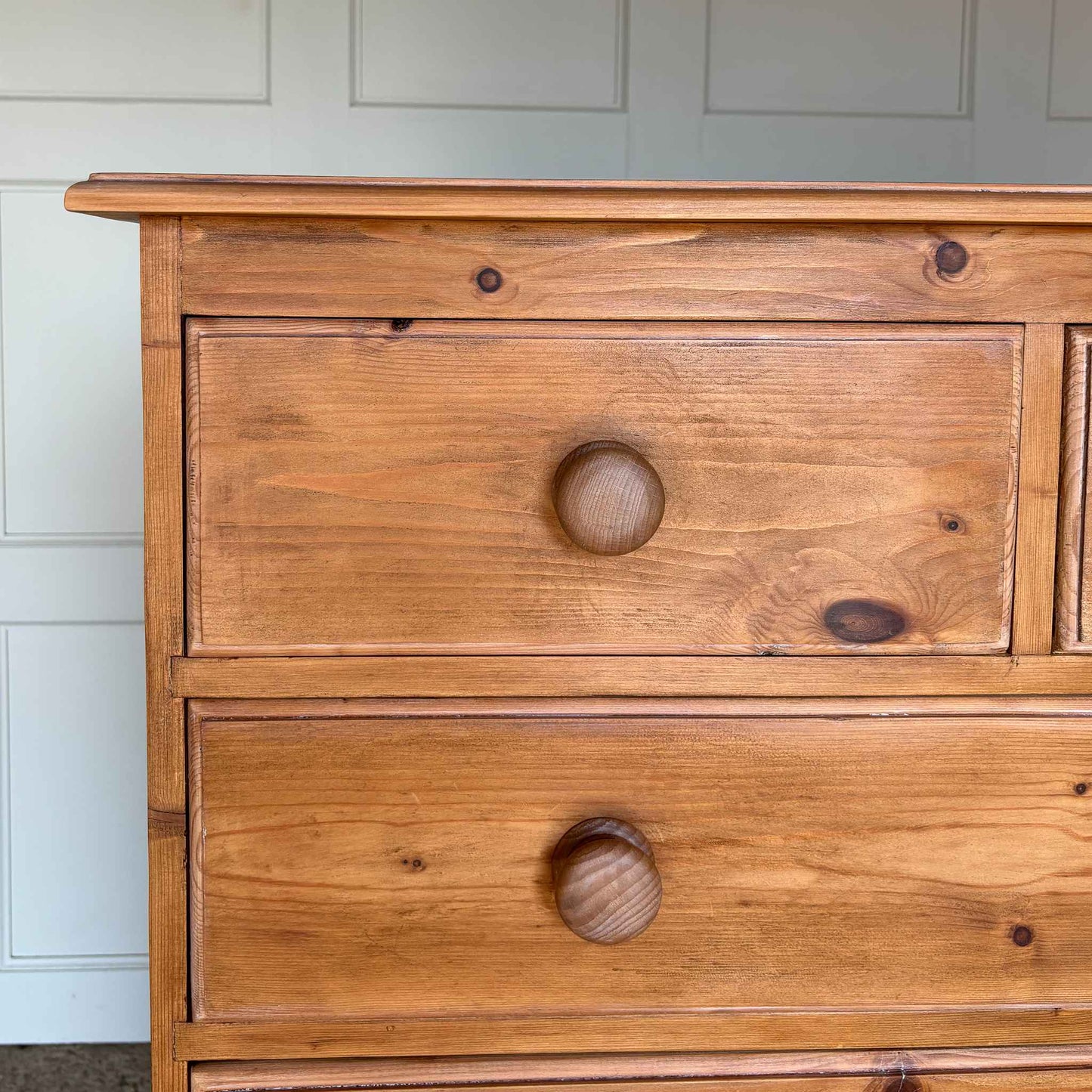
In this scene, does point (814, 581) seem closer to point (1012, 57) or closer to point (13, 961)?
point (1012, 57)

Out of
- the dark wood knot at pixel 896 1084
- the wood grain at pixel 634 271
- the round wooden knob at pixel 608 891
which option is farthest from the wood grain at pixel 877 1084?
the wood grain at pixel 634 271

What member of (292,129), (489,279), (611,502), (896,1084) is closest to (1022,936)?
(896,1084)

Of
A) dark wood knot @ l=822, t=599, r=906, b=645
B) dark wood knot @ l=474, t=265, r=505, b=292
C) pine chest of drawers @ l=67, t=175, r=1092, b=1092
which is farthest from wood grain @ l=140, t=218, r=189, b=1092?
dark wood knot @ l=822, t=599, r=906, b=645

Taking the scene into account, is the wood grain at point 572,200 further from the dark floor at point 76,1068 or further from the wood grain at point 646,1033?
the dark floor at point 76,1068

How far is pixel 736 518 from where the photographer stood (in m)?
0.57

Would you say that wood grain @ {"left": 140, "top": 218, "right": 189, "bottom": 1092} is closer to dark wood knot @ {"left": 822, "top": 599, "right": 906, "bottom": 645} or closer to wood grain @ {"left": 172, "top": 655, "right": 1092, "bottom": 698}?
wood grain @ {"left": 172, "top": 655, "right": 1092, "bottom": 698}

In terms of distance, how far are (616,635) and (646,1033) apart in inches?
9.6

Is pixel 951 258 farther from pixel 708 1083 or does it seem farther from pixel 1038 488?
pixel 708 1083

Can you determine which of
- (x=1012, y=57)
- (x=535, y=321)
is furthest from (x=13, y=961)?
(x=1012, y=57)

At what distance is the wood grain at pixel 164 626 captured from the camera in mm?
541

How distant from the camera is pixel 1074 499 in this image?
0.57 metres

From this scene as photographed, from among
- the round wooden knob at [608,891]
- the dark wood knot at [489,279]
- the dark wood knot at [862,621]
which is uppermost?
the dark wood knot at [489,279]

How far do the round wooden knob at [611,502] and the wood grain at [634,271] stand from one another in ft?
0.30

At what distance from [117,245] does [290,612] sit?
0.80 meters
